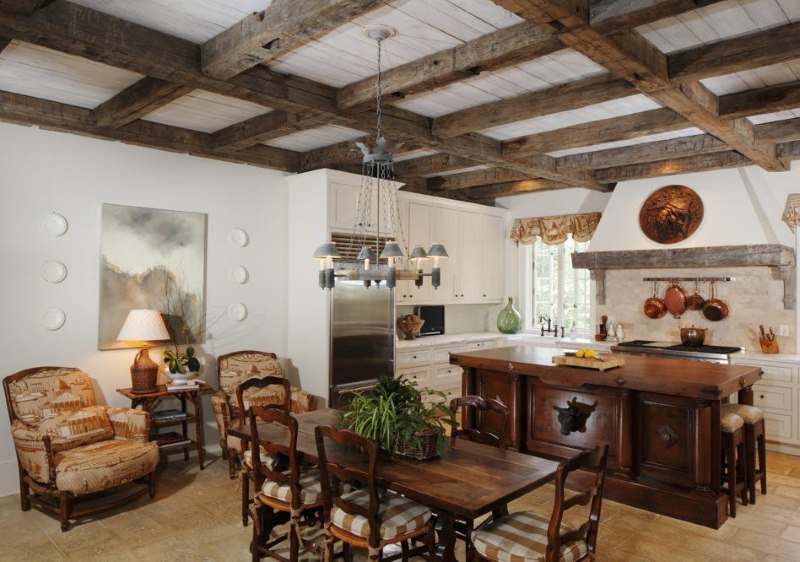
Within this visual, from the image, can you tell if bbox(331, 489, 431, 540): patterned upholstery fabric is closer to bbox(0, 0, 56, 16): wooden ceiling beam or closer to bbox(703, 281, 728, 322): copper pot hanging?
bbox(0, 0, 56, 16): wooden ceiling beam

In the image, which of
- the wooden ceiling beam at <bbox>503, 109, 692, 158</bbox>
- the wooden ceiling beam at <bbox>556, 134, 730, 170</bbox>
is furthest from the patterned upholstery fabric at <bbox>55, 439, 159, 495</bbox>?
the wooden ceiling beam at <bbox>556, 134, 730, 170</bbox>

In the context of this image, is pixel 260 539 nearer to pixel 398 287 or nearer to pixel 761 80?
pixel 398 287

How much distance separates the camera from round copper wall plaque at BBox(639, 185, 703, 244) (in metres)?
6.11

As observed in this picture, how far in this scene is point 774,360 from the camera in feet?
17.8

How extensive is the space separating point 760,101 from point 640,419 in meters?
2.24

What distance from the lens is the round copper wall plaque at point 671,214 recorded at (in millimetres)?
6109

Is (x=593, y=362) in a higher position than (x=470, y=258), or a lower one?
lower

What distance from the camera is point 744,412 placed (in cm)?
421

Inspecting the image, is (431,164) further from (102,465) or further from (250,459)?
(102,465)

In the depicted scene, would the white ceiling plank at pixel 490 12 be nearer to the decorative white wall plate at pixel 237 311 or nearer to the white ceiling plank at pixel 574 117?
the white ceiling plank at pixel 574 117

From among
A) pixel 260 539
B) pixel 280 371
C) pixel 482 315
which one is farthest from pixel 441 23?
pixel 482 315

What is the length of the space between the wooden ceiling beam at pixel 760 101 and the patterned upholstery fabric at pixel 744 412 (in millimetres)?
2018

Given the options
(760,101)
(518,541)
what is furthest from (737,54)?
(518,541)

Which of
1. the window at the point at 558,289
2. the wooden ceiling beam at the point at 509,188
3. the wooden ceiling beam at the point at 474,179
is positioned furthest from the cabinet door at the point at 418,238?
the window at the point at 558,289
